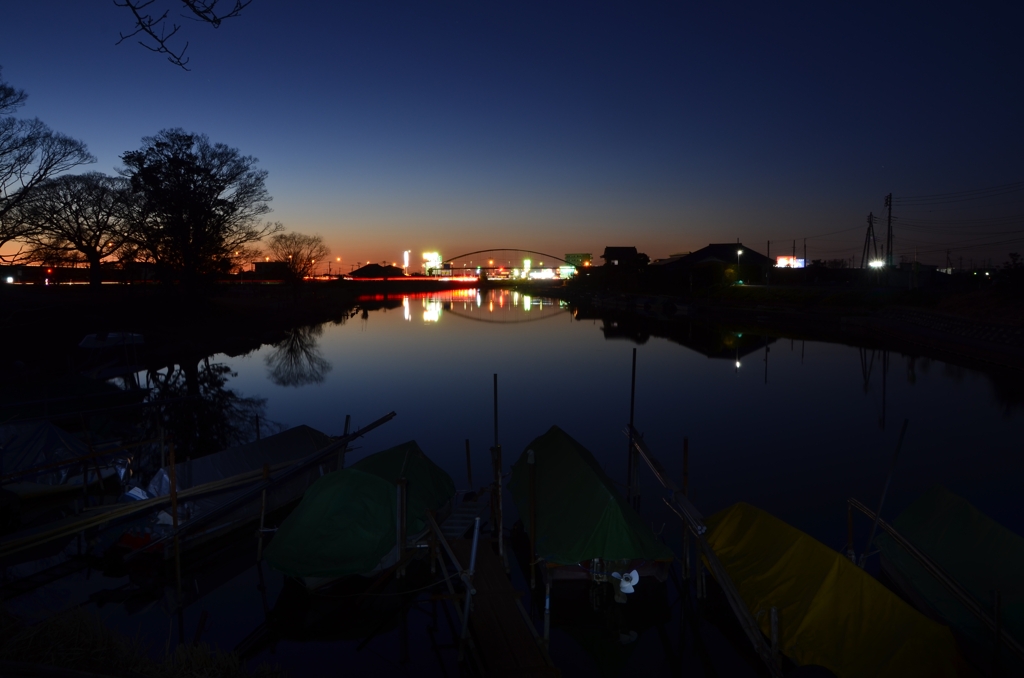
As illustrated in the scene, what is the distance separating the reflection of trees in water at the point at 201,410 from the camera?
18.8m

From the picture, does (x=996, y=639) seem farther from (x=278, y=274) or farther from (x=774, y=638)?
(x=278, y=274)

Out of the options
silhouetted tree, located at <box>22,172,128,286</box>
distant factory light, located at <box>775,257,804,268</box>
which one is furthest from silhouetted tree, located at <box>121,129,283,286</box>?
distant factory light, located at <box>775,257,804,268</box>

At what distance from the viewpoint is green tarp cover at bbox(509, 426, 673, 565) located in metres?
8.91

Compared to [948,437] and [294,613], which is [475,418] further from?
[948,437]

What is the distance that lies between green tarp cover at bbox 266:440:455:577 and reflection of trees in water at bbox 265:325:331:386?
2111 cm

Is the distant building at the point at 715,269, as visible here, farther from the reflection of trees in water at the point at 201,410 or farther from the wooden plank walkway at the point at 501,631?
the wooden plank walkway at the point at 501,631

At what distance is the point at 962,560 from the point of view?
810cm

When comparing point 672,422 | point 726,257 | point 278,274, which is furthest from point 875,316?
point 278,274

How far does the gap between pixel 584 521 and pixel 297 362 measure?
99.2ft

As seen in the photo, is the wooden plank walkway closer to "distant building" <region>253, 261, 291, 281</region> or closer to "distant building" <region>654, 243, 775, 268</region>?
"distant building" <region>253, 261, 291, 281</region>

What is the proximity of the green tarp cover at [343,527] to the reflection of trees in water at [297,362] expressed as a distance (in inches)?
831

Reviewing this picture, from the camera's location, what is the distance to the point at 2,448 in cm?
1274

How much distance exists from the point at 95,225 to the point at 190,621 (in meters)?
38.7

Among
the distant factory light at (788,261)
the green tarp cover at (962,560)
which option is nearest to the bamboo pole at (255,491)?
the green tarp cover at (962,560)
